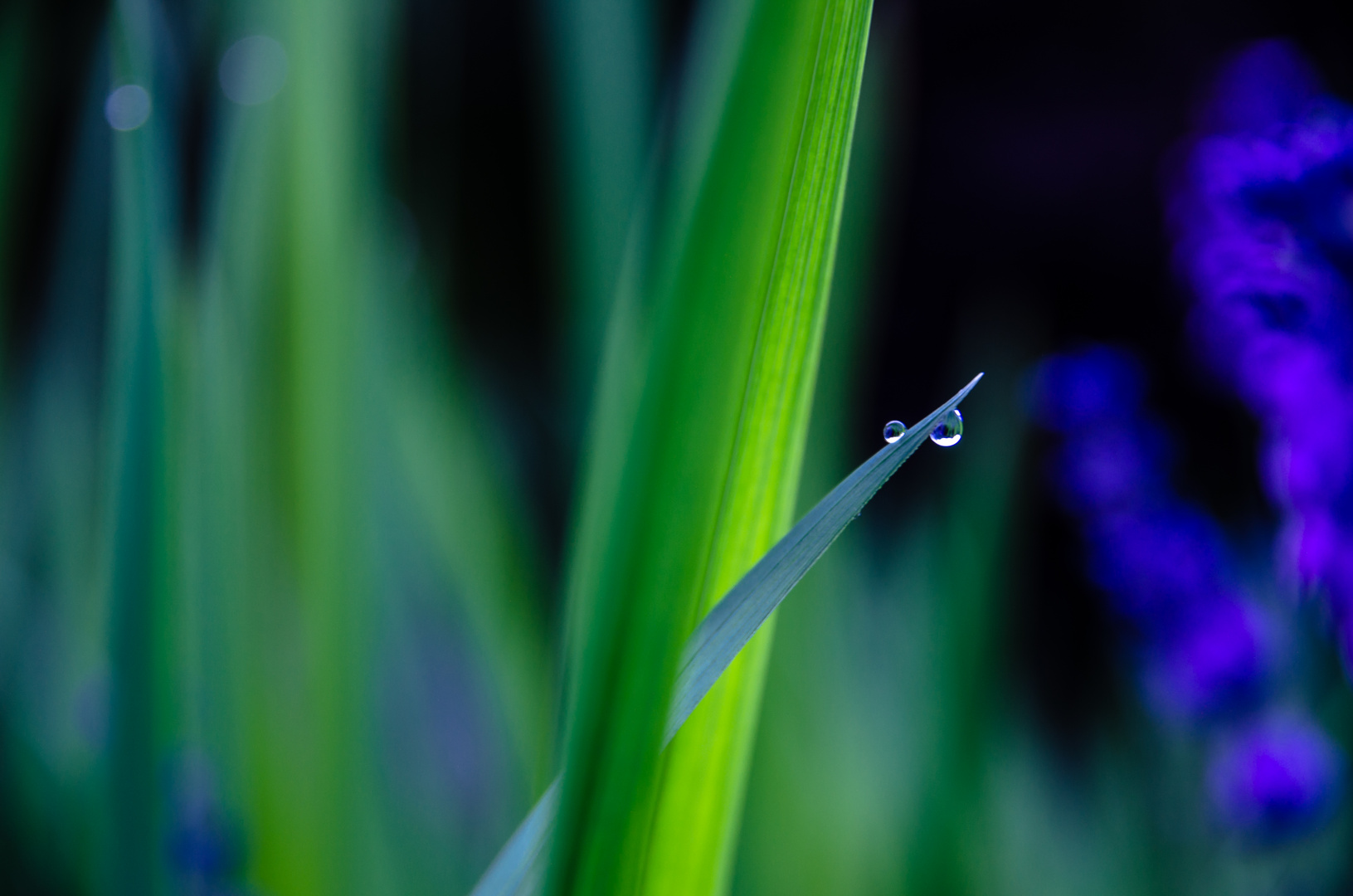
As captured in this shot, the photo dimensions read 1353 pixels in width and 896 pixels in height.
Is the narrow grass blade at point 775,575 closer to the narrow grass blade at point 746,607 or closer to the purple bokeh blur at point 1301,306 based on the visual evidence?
the narrow grass blade at point 746,607

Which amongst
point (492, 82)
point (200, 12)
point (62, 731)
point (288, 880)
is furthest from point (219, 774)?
point (492, 82)

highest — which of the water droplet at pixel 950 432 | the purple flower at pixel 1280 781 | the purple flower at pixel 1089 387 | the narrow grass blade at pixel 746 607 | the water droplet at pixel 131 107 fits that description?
the purple flower at pixel 1089 387

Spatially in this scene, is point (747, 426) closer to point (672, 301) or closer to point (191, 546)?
point (672, 301)

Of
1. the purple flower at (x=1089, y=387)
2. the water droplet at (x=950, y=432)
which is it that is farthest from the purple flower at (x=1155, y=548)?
the water droplet at (x=950, y=432)

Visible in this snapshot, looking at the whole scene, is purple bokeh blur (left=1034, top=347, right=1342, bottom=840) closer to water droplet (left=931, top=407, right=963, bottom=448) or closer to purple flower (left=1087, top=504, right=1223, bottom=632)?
purple flower (left=1087, top=504, right=1223, bottom=632)

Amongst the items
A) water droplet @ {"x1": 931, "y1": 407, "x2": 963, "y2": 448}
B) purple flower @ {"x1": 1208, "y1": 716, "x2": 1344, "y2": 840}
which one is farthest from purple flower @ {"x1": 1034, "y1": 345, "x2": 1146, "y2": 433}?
water droplet @ {"x1": 931, "y1": 407, "x2": 963, "y2": 448}

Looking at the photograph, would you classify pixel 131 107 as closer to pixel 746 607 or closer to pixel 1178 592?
pixel 746 607

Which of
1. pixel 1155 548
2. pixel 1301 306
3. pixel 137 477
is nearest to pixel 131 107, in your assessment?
pixel 137 477
